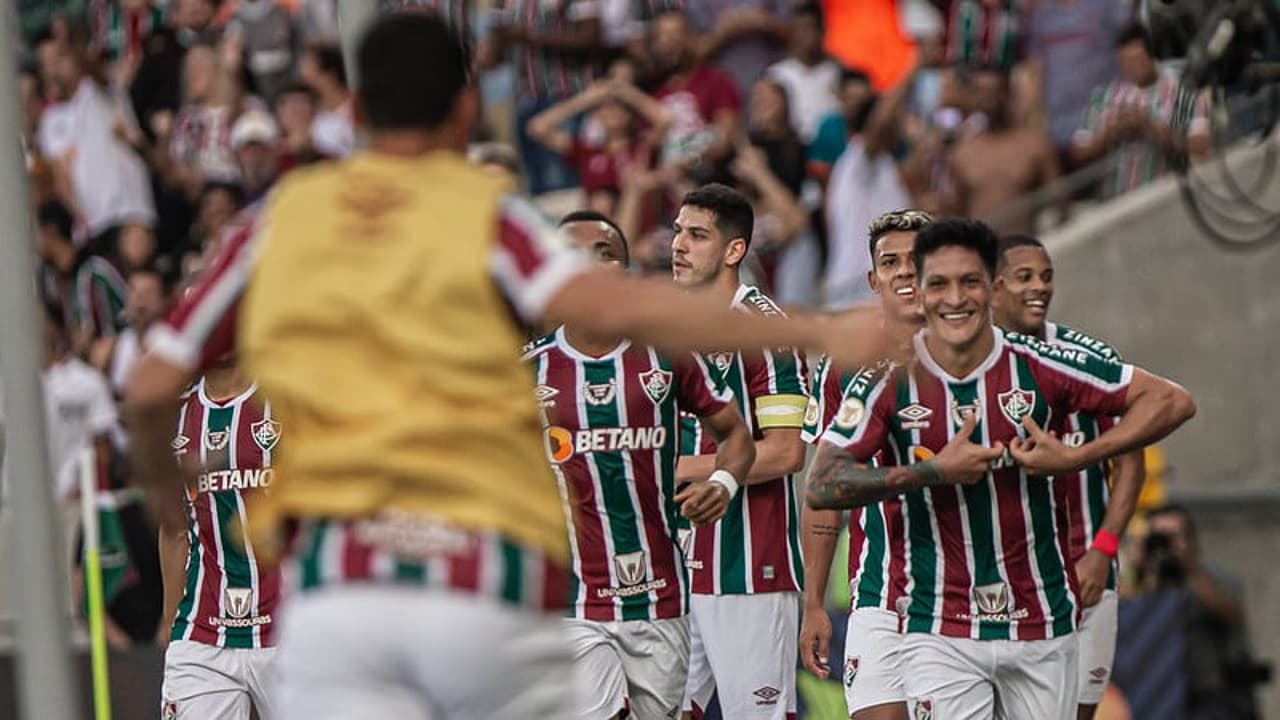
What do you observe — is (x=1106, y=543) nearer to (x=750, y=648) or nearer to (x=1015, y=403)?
(x=750, y=648)

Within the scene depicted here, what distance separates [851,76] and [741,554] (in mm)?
8703

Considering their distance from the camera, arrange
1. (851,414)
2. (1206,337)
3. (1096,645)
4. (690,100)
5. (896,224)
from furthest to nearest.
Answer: (1206,337), (690,100), (1096,645), (896,224), (851,414)

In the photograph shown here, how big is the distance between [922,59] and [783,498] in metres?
8.83

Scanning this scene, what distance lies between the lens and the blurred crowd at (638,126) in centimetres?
1905

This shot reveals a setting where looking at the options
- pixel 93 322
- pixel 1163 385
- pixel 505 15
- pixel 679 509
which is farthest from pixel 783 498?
pixel 505 15

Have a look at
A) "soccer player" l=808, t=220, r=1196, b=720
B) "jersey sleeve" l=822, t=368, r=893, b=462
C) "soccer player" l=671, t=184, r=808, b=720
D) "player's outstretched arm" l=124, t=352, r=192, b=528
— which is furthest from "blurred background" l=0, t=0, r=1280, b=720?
"player's outstretched arm" l=124, t=352, r=192, b=528

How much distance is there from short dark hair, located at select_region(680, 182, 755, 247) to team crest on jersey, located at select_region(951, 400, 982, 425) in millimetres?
2176

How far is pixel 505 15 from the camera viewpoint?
22281 millimetres

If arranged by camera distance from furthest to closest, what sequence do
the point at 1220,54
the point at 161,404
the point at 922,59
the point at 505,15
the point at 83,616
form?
the point at 505,15 → the point at 922,59 → the point at 83,616 → the point at 1220,54 → the point at 161,404

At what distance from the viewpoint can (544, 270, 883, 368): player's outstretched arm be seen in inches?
225

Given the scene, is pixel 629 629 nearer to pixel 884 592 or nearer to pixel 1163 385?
pixel 884 592

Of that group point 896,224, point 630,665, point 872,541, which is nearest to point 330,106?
point 896,224

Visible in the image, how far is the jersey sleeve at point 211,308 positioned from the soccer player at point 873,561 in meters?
4.20

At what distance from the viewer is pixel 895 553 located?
403 inches
